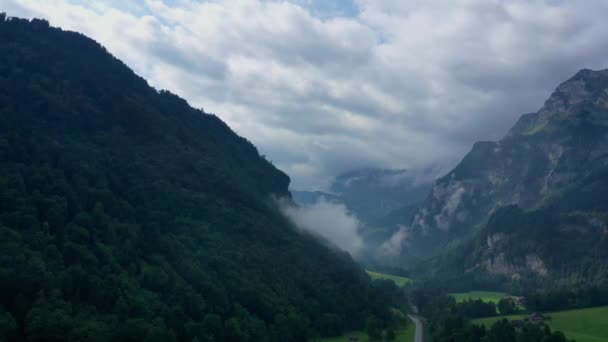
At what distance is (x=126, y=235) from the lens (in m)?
122

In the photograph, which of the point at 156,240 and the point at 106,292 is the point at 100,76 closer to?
the point at 156,240

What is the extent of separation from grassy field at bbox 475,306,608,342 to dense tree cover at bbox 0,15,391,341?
2037 inches

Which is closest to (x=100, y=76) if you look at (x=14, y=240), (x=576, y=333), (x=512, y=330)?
(x=14, y=240)

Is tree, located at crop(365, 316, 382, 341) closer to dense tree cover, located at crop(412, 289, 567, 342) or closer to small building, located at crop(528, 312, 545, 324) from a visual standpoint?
dense tree cover, located at crop(412, 289, 567, 342)

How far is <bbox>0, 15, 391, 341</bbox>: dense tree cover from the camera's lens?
303 feet

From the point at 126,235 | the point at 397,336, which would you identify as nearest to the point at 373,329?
the point at 397,336

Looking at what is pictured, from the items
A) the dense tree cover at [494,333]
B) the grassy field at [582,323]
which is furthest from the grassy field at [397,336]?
the grassy field at [582,323]

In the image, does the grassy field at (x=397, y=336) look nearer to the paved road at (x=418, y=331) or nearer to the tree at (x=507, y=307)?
the paved road at (x=418, y=331)

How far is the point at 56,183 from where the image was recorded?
119 meters

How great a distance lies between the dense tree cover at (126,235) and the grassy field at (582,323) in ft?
170

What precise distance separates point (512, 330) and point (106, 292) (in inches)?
3552

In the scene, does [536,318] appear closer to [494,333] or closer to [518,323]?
[518,323]

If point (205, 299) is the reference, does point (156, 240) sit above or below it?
above

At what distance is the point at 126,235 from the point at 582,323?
5145 inches
